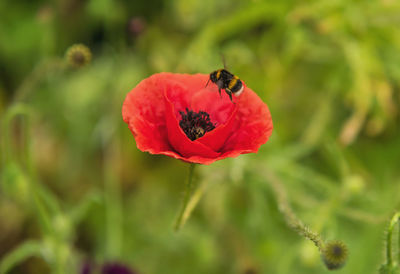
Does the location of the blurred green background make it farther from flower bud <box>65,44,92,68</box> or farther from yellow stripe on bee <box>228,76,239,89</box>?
yellow stripe on bee <box>228,76,239,89</box>

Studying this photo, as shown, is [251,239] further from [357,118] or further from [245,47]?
[245,47]

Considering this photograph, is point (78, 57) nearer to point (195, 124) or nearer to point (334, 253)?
point (195, 124)

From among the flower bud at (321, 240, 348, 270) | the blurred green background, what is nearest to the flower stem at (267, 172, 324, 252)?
the flower bud at (321, 240, 348, 270)

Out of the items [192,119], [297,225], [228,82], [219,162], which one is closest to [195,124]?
[192,119]

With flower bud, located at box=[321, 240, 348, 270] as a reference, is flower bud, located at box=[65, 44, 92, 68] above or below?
above

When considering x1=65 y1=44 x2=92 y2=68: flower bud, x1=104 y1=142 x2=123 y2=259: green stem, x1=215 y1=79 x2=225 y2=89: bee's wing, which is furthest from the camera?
x1=104 y1=142 x2=123 y2=259: green stem

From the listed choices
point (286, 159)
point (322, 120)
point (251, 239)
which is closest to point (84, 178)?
point (251, 239)

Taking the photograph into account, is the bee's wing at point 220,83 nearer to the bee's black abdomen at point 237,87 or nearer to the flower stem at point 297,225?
the bee's black abdomen at point 237,87
